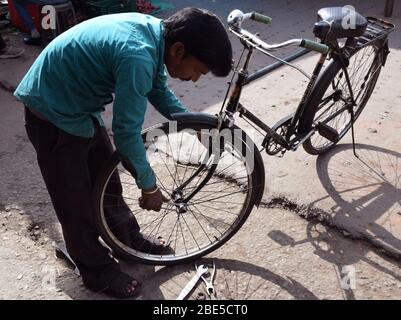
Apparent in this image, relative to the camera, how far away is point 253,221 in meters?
2.94

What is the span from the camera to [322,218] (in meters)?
2.94

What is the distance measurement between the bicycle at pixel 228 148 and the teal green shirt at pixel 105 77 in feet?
0.88

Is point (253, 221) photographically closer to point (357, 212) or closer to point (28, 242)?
point (357, 212)

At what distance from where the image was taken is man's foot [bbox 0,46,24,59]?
16.9 ft

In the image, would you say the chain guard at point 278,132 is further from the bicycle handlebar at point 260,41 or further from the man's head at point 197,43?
the man's head at point 197,43

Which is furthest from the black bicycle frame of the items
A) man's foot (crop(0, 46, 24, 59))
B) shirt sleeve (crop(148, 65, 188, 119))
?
man's foot (crop(0, 46, 24, 59))

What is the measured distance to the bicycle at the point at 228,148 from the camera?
7.53ft

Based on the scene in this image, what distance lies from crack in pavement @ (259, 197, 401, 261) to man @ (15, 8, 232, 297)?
4.07ft

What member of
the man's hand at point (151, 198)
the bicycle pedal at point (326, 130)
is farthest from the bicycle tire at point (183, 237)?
the bicycle pedal at point (326, 130)

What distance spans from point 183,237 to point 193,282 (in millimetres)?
382

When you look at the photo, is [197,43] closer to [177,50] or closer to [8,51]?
[177,50]

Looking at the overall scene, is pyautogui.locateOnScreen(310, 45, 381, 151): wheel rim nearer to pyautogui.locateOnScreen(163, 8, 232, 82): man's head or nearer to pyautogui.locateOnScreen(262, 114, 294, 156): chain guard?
pyautogui.locateOnScreen(262, 114, 294, 156): chain guard

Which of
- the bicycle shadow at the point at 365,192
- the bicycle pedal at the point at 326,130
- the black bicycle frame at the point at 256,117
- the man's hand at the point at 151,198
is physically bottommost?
the bicycle shadow at the point at 365,192
